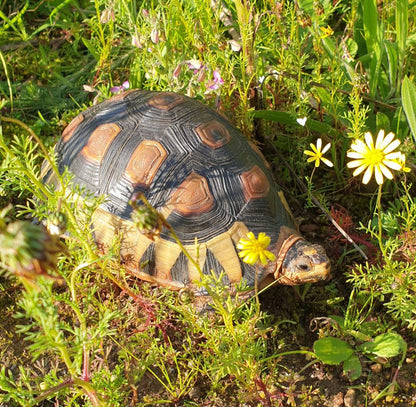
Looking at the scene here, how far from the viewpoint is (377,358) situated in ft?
8.79

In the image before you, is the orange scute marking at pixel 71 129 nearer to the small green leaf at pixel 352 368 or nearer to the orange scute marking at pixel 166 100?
the orange scute marking at pixel 166 100

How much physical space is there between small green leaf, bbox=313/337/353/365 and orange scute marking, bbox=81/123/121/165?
1.53 m

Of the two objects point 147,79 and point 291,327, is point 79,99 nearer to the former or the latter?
point 147,79

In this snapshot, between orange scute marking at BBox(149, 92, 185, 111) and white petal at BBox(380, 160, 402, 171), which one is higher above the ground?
white petal at BBox(380, 160, 402, 171)

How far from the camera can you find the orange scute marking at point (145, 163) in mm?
2855

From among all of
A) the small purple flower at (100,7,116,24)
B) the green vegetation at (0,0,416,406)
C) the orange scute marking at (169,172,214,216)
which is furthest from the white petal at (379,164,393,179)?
the small purple flower at (100,7,116,24)

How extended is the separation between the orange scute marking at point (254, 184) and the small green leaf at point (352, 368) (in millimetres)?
A: 960

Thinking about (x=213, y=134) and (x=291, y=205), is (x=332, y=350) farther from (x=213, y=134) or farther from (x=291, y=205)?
(x=213, y=134)

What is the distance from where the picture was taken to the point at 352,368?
2.65 m

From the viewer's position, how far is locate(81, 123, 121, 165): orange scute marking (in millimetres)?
2992

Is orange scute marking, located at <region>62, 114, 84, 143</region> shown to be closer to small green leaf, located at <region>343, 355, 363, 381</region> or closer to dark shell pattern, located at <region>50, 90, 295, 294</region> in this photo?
dark shell pattern, located at <region>50, 90, 295, 294</region>

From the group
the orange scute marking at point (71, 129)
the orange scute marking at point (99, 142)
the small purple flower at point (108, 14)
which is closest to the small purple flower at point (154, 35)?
the small purple flower at point (108, 14)

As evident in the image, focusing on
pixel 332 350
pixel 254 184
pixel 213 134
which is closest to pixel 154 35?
pixel 213 134

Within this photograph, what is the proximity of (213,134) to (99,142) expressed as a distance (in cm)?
65
